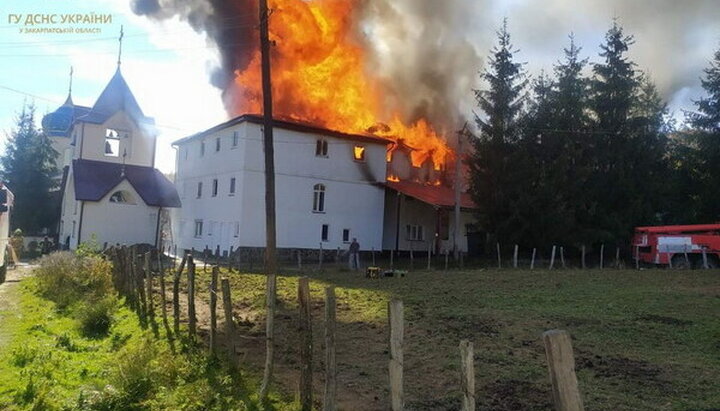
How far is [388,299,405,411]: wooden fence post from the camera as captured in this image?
220 inches

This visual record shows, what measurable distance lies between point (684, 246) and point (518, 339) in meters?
22.9

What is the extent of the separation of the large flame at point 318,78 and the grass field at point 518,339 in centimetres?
2503

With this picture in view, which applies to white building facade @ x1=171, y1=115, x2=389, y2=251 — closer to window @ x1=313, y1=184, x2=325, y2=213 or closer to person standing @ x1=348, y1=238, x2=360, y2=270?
window @ x1=313, y1=184, x2=325, y2=213

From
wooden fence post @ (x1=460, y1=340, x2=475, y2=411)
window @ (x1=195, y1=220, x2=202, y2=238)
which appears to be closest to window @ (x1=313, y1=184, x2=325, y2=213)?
window @ (x1=195, y1=220, x2=202, y2=238)

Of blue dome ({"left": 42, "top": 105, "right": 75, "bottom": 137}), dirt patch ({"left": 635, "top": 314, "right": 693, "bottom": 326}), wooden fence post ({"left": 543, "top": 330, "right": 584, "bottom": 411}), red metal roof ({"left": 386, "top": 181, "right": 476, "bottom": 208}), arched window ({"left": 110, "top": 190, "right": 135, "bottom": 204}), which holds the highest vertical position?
blue dome ({"left": 42, "top": 105, "right": 75, "bottom": 137})

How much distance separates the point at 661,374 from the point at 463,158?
29.7 metres

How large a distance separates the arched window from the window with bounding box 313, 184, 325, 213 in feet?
39.5

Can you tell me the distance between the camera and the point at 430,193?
38.5m

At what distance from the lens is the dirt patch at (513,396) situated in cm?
737

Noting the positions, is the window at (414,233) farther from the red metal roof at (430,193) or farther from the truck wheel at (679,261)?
the truck wheel at (679,261)

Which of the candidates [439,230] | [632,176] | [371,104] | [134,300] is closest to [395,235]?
[439,230]

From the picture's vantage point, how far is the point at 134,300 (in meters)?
15.4

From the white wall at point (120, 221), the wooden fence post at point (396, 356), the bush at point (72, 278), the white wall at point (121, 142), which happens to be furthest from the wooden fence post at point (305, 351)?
the white wall at point (121, 142)

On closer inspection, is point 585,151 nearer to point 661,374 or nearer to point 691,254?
point 691,254
